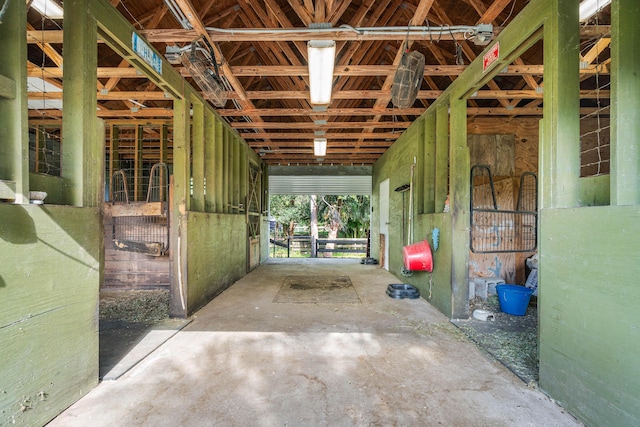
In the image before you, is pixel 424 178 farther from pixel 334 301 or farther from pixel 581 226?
pixel 581 226

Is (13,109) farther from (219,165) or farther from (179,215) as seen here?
(219,165)

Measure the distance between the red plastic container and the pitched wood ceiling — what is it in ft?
6.92

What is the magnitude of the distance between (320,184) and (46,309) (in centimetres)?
809

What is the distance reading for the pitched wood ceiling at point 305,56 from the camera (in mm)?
2885

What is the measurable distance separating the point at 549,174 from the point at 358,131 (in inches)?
180

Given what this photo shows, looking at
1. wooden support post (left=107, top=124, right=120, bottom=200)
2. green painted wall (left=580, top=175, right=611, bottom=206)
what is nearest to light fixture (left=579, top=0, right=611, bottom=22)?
green painted wall (left=580, top=175, right=611, bottom=206)

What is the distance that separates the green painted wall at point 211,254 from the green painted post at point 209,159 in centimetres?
24

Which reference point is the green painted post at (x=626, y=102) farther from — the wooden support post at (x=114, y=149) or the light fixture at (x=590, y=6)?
the wooden support post at (x=114, y=149)

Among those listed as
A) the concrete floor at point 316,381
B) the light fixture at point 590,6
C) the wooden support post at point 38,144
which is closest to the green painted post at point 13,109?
the wooden support post at point 38,144

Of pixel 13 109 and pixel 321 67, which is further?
pixel 321 67

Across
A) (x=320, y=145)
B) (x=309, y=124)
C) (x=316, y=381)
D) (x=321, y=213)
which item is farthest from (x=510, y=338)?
(x=321, y=213)

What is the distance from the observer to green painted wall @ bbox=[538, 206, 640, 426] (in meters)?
1.57

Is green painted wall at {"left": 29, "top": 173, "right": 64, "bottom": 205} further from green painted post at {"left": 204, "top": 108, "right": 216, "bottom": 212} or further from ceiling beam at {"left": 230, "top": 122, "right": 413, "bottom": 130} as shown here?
ceiling beam at {"left": 230, "top": 122, "right": 413, "bottom": 130}

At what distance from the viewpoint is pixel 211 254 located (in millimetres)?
4570
